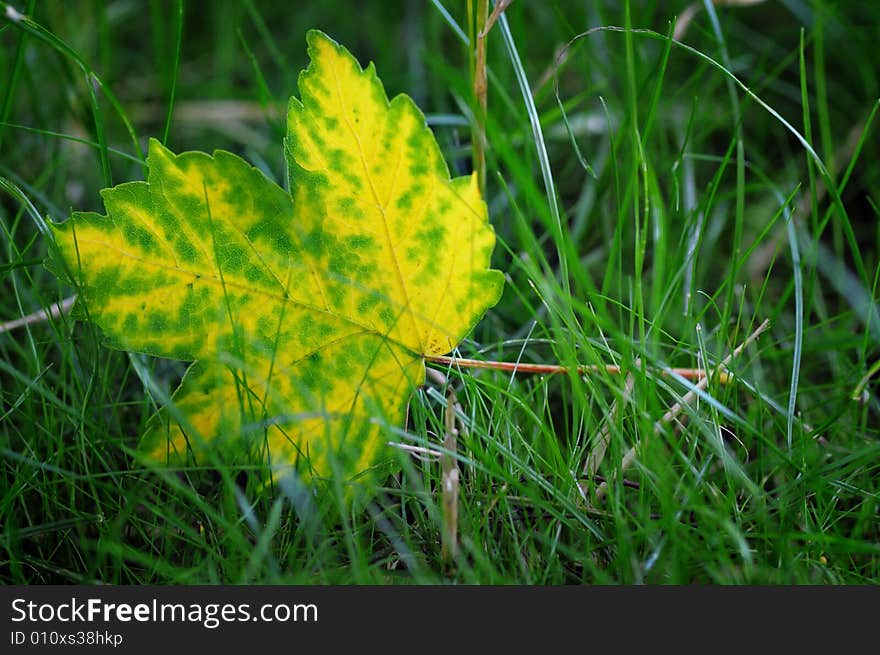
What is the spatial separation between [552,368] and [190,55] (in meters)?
1.09

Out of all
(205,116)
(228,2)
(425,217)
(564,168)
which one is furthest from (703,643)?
(228,2)

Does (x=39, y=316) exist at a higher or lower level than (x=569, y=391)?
higher

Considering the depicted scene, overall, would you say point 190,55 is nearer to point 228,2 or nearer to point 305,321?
point 228,2

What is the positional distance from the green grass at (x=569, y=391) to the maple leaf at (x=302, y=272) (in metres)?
0.05

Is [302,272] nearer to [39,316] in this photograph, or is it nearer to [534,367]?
[534,367]

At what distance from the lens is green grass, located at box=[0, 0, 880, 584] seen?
63cm

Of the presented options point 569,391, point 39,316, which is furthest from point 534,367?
point 39,316

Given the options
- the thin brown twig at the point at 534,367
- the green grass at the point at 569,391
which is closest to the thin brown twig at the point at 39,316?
the green grass at the point at 569,391

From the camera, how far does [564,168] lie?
1.24m

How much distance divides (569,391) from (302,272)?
0.34m

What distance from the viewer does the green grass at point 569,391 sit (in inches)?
24.6

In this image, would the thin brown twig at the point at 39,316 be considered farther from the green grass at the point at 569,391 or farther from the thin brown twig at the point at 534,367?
the thin brown twig at the point at 534,367

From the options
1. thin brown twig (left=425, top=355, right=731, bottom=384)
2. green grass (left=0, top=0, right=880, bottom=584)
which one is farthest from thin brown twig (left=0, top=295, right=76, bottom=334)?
thin brown twig (left=425, top=355, right=731, bottom=384)

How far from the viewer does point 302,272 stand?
673 mm
